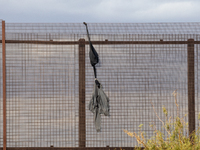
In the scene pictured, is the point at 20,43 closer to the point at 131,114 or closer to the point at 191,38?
the point at 131,114

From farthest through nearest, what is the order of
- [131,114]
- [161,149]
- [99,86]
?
[131,114] → [99,86] → [161,149]

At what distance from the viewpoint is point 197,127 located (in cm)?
522

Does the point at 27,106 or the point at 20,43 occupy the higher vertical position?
the point at 20,43

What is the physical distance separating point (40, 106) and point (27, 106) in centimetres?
27

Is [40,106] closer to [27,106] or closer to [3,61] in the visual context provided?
[27,106]

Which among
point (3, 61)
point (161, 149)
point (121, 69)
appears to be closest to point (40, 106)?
point (3, 61)

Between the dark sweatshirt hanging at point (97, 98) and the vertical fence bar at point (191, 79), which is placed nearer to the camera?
the dark sweatshirt hanging at point (97, 98)

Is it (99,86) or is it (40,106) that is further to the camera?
(40,106)

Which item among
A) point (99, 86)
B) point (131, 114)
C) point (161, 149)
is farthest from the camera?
point (131, 114)

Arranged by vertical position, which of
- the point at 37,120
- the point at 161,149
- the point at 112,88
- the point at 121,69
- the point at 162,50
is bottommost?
the point at 161,149

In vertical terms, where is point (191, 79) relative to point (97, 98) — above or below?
above

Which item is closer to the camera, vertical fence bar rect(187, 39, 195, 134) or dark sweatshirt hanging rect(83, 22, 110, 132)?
dark sweatshirt hanging rect(83, 22, 110, 132)

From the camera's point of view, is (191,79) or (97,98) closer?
(97,98)

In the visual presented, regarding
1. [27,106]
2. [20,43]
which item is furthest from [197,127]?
[20,43]
